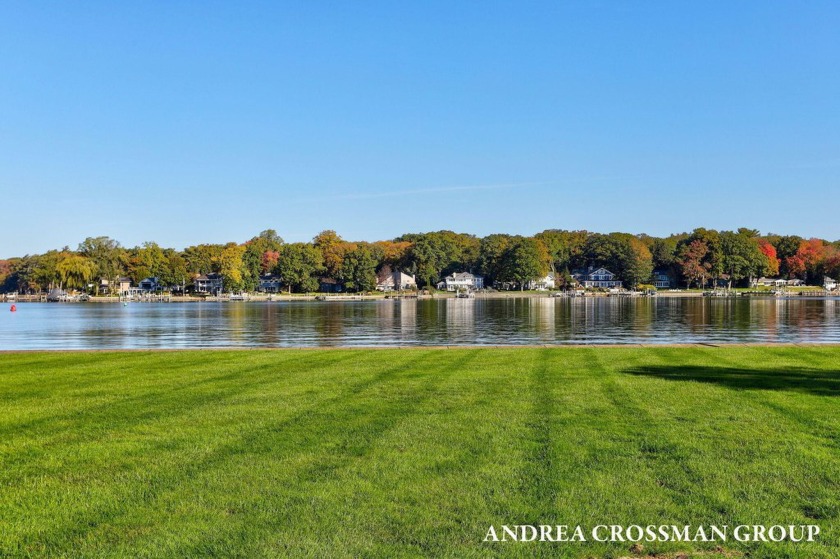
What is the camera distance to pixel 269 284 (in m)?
197

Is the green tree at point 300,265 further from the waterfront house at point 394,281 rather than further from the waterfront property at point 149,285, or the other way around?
the waterfront property at point 149,285

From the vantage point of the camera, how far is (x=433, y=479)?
663cm

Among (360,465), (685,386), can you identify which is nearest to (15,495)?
(360,465)

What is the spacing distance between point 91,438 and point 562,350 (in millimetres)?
12620

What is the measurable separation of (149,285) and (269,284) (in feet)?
116

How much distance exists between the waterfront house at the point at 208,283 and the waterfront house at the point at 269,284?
48.7 feet

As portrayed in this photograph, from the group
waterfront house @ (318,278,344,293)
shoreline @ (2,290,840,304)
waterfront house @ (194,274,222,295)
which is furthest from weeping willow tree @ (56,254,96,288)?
waterfront house @ (318,278,344,293)

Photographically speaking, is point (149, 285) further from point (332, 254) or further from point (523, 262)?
point (523, 262)

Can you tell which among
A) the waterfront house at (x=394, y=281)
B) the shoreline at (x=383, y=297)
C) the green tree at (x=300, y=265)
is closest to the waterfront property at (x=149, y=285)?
the shoreline at (x=383, y=297)

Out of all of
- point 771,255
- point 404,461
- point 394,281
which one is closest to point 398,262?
point 394,281

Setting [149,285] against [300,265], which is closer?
[300,265]

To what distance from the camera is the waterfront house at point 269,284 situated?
19550 centimetres

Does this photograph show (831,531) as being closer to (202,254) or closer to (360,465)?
(360,465)

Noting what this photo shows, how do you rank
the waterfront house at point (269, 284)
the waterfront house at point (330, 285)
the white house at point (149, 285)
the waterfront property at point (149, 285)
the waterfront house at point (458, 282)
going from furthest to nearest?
the waterfront house at point (269, 284) < the waterfront house at point (458, 282) < the white house at point (149, 285) < the waterfront property at point (149, 285) < the waterfront house at point (330, 285)
